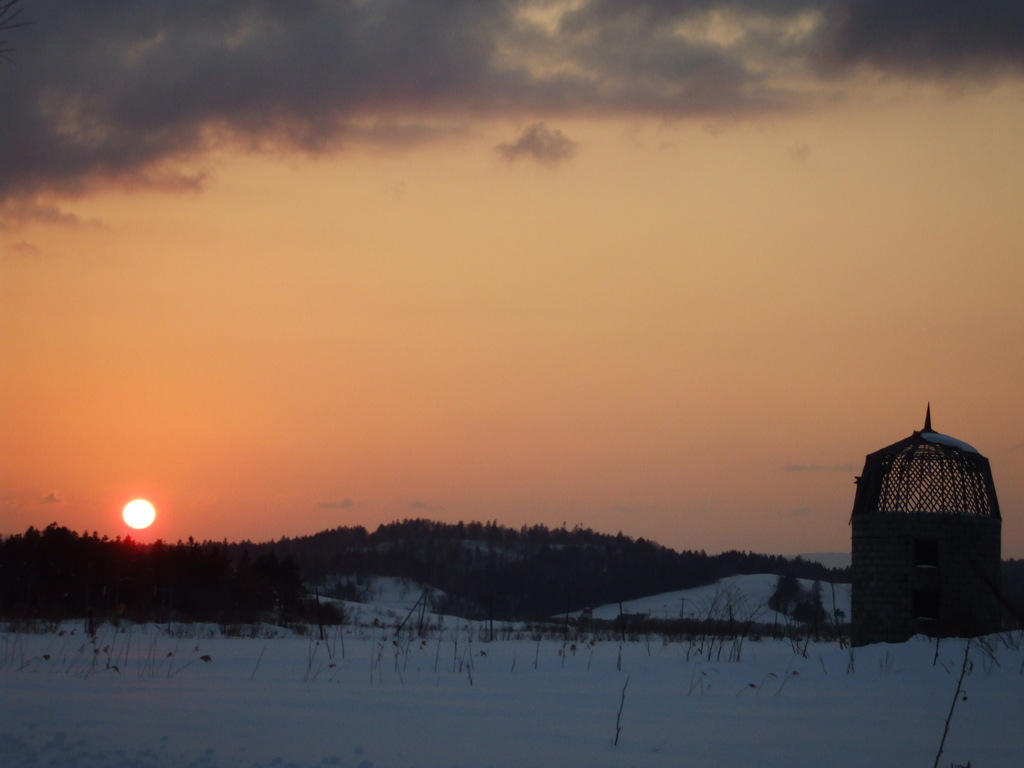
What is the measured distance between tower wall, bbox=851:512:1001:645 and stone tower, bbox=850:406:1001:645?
1.0 inches

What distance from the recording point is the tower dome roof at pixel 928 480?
25.3 m

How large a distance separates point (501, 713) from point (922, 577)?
1702cm

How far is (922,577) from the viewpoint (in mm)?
24375

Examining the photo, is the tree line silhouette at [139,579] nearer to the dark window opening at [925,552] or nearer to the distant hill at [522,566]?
the dark window opening at [925,552]

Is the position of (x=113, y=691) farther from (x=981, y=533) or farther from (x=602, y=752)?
(x=981, y=533)

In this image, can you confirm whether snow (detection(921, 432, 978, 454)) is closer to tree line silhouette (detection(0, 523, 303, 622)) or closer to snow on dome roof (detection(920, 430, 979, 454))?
snow on dome roof (detection(920, 430, 979, 454))

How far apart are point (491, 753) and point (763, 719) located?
386 centimetres

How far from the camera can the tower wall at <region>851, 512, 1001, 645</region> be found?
2406 centimetres

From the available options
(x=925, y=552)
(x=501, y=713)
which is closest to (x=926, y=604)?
(x=925, y=552)

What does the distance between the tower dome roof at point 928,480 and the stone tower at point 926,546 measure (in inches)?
1.0

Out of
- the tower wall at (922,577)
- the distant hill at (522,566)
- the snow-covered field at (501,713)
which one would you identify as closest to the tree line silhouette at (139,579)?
the tower wall at (922,577)

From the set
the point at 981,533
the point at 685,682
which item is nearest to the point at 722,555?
the point at 981,533

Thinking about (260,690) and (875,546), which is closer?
(260,690)

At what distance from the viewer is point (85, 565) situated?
164 feet
